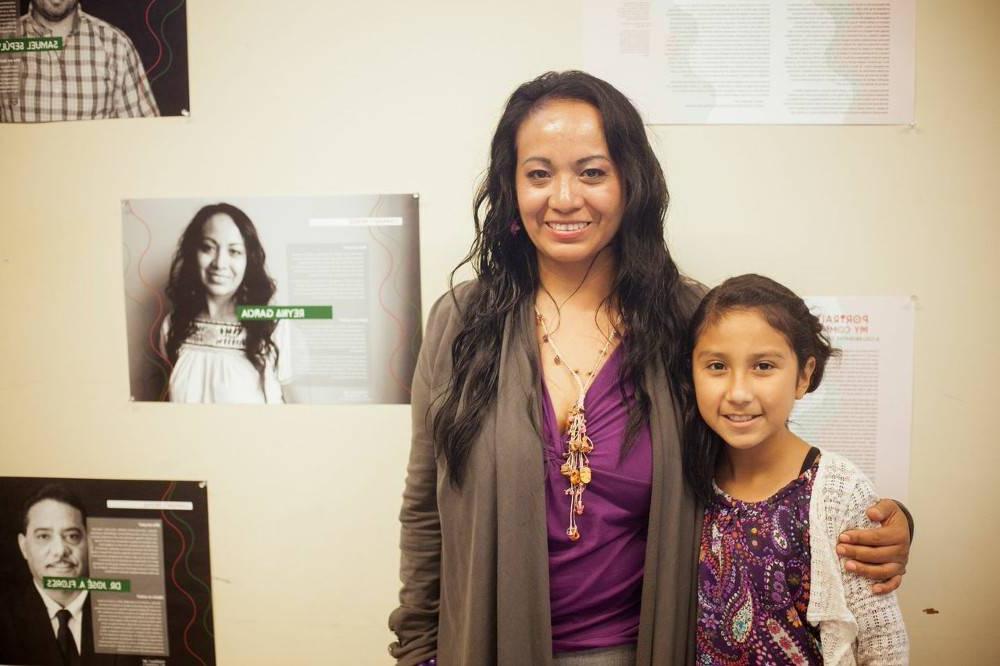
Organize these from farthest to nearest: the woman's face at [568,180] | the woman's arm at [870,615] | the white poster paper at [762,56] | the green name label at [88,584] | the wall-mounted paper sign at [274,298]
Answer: the green name label at [88,584] → the wall-mounted paper sign at [274,298] → the white poster paper at [762,56] → the woman's face at [568,180] → the woman's arm at [870,615]

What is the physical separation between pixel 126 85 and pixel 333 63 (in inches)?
21.9

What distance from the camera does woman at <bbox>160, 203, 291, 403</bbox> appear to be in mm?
1410

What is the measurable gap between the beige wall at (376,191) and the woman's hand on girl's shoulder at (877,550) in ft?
1.97

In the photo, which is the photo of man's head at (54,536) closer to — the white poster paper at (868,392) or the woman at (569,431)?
the woman at (569,431)

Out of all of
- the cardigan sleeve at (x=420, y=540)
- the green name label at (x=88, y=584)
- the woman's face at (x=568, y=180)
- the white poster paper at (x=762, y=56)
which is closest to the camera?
the woman's face at (x=568, y=180)

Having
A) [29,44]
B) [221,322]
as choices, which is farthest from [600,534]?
[29,44]

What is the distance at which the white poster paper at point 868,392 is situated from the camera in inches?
A: 52.5

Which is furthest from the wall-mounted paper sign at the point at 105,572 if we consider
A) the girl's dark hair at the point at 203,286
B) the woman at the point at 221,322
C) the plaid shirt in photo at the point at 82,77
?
the plaid shirt in photo at the point at 82,77

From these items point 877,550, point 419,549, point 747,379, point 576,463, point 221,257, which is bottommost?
point 419,549

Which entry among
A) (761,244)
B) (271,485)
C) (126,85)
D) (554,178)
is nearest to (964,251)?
(761,244)

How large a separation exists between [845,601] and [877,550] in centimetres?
10

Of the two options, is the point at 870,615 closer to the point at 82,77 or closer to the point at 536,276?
the point at 536,276

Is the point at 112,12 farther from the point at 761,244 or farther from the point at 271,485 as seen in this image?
the point at 761,244

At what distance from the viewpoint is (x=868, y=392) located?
1346 millimetres
